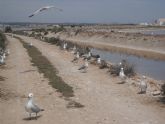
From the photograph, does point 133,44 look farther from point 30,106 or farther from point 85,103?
point 30,106

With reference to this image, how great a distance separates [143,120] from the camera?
12.7 meters

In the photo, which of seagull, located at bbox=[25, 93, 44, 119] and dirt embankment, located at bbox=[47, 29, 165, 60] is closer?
seagull, located at bbox=[25, 93, 44, 119]

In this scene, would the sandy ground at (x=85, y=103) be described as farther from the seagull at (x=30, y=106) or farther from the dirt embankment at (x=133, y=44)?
the dirt embankment at (x=133, y=44)

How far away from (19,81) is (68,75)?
9.89ft

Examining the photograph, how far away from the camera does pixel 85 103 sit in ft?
50.3

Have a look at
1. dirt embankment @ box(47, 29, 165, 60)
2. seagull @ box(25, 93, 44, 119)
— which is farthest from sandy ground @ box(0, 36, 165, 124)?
dirt embankment @ box(47, 29, 165, 60)

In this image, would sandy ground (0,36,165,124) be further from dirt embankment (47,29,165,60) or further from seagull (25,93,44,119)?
dirt embankment (47,29,165,60)

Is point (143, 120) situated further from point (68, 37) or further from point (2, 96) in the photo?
point (68, 37)

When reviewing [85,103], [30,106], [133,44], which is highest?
[30,106]

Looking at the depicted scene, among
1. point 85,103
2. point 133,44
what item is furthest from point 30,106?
point 133,44

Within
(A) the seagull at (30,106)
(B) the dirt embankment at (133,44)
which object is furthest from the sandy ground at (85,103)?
(B) the dirt embankment at (133,44)

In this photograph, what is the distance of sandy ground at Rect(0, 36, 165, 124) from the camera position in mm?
12969

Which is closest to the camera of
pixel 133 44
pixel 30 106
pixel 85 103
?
pixel 30 106

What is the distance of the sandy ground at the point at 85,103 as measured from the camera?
511 inches
